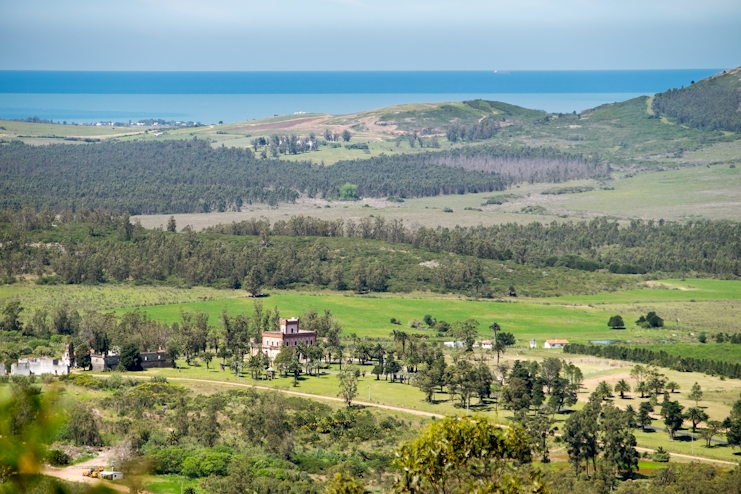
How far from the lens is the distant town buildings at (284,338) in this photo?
8469 centimetres

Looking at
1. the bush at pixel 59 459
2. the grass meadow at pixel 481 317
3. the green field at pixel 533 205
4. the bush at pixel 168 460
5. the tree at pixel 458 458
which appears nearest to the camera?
the tree at pixel 458 458

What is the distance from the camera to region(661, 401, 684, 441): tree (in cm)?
6325

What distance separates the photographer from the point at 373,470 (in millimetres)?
54000

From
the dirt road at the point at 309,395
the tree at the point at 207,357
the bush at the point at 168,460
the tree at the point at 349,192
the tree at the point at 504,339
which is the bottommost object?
the tree at the point at 349,192

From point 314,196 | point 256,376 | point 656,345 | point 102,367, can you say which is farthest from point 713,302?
point 314,196

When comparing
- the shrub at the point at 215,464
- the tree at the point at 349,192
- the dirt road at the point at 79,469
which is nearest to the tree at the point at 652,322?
the shrub at the point at 215,464

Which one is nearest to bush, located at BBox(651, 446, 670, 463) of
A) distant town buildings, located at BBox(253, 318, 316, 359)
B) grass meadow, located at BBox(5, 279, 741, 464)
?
grass meadow, located at BBox(5, 279, 741, 464)

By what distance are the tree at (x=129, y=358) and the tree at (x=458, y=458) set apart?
5588 centimetres

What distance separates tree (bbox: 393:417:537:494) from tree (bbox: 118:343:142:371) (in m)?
55.9

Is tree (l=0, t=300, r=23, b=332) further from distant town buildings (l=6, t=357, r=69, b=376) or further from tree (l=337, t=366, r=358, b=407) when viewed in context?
tree (l=337, t=366, r=358, b=407)

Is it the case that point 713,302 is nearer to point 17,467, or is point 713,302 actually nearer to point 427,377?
point 427,377

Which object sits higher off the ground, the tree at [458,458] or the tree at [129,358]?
the tree at [458,458]

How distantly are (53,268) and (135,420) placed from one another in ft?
203

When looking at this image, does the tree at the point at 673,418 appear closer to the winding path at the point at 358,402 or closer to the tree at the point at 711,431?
the tree at the point at 711,431
